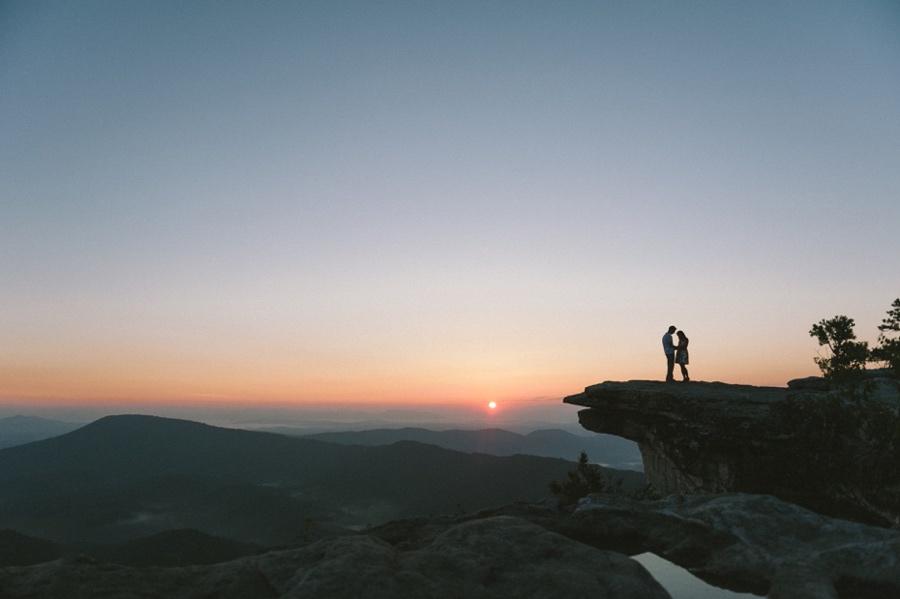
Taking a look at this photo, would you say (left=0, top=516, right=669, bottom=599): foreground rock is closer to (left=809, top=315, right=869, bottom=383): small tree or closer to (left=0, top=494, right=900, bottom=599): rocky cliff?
(left=0, top=494, right=900, bottom=599): rocky cliff

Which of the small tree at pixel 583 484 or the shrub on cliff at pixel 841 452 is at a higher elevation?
the shrub on cliff at pixel 841 452

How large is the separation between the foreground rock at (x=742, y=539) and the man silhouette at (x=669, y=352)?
15.5 meters

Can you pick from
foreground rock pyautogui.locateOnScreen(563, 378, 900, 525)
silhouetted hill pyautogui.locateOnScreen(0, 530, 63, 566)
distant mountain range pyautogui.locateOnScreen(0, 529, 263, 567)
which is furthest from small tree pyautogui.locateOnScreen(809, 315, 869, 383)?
silhouetted hill pyautogui.locateOnScreen(0, 530, 63, 566)

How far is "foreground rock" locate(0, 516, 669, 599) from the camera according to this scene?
6875 mm

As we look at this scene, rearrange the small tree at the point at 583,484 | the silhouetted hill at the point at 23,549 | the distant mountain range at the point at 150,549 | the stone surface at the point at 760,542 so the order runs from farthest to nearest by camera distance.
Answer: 1. the distant mountain range at the point at 150,549
2. the silhouetted hill at the point at 23,549
3. the small tree at the point at 583,484
4. the stone surface at the point at 760,542

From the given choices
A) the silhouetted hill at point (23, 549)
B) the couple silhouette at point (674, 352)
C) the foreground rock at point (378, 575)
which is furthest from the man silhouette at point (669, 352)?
the silhouetted hill at point (23, 549)

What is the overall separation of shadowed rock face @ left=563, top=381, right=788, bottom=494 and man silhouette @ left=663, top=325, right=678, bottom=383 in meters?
0.81

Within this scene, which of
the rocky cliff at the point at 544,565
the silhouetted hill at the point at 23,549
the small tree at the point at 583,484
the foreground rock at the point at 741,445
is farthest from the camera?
the silhouetted hill at the point at 23,549

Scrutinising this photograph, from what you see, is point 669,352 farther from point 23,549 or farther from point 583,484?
point 23,549

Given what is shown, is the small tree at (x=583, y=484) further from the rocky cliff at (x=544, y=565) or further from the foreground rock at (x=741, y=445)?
the rocky cliff at (x=544, y=565)

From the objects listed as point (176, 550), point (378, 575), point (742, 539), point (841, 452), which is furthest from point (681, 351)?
point (176, 550)

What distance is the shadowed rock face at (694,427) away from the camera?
880 inches

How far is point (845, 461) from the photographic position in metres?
20.0

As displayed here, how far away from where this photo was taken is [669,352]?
27.0 metres
